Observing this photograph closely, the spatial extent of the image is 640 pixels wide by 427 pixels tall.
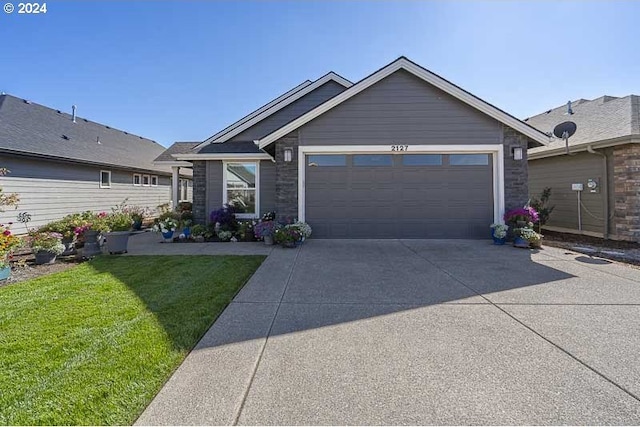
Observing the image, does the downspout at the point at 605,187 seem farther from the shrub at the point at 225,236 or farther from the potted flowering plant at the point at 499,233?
the shrub at the point at 225,236

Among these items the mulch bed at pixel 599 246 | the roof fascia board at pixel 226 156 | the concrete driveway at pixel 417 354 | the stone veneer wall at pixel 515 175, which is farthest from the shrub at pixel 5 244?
the mulch bed at pixel 599 246

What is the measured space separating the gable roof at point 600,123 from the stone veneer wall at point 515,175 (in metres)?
2.63

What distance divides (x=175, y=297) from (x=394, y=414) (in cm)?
353

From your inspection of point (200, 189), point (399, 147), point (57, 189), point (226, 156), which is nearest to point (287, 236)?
point (399, 147)

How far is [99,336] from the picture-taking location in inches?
122

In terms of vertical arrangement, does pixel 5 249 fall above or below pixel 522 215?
below

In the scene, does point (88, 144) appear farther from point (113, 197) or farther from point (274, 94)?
point (274, 94)

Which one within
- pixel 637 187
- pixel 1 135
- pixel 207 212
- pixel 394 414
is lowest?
pixel 394 414

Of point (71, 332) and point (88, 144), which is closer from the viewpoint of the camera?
point (71, 332)

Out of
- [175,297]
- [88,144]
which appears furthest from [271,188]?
[88,144]

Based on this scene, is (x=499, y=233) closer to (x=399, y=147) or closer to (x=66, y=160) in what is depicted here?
(x=399, y=147)

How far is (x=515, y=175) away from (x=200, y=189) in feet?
35.4

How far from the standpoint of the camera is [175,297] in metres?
4.31

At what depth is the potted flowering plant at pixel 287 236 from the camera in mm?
8156
